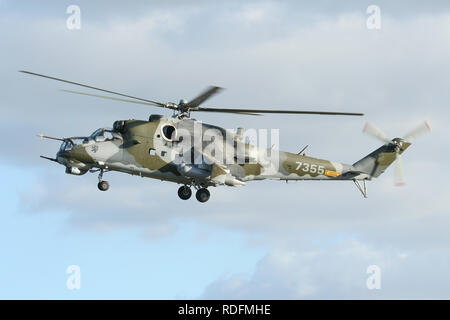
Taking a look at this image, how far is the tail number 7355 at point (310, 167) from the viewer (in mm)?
52475

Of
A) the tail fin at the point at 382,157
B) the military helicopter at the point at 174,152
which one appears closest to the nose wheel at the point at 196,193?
the military helicopter at the point at 174,152

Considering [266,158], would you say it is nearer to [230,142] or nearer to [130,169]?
[230,142]

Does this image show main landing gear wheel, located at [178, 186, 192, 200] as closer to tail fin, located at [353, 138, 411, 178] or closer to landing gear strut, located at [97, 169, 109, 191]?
landing gear strut, located at [97, 169, 109, 191]

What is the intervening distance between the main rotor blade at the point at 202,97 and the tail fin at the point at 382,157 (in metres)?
14.0

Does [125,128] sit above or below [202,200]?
above

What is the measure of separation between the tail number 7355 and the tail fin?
12.5 ft

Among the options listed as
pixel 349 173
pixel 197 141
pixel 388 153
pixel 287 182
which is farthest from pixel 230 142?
pixel 388 153

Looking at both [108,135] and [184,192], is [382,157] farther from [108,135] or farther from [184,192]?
[108,135]

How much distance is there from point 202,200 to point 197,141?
3.98 m

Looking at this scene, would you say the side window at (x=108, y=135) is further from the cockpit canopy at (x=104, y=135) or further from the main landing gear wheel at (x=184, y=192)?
the main landing gear wheel at (x=184, y=192)

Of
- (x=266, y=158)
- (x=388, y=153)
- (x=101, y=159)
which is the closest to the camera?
(x=101, y=159)

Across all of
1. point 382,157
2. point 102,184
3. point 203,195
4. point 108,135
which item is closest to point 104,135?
point 108,135

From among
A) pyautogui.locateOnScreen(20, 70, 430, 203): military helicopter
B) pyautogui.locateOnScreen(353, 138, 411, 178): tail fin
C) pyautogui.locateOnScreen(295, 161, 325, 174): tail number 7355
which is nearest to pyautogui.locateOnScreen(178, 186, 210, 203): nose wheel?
pyautogui.locateOnScreen(20, 70, 430, 203): military helicopter

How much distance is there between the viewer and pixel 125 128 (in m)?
48.7
